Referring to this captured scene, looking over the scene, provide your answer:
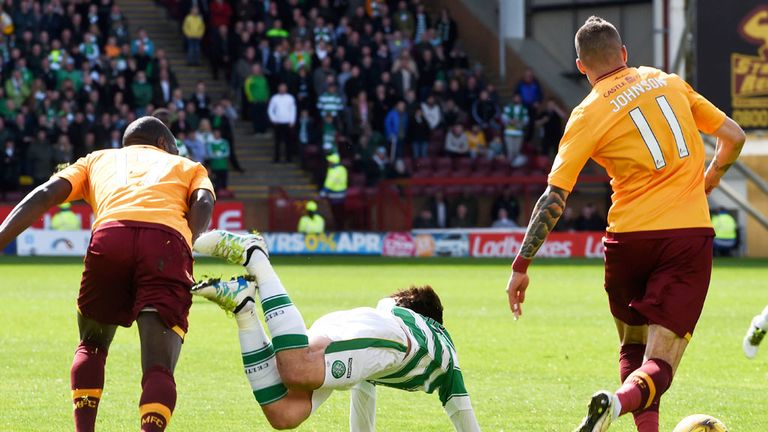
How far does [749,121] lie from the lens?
2522 cm

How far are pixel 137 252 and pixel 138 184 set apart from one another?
419mm

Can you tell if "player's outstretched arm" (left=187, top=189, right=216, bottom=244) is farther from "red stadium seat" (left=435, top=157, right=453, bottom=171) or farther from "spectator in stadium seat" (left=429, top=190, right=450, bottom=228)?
"red stadium seat" (left=435, top=157, right=453, bottom=171)

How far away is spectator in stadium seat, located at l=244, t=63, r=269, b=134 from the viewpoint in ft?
97.8

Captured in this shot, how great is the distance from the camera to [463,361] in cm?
1131

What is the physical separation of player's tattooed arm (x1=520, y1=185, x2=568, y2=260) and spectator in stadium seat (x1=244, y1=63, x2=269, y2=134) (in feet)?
77.3

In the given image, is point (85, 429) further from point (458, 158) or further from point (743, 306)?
point (458, 158)

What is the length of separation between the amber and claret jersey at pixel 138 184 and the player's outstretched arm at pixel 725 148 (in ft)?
9.00

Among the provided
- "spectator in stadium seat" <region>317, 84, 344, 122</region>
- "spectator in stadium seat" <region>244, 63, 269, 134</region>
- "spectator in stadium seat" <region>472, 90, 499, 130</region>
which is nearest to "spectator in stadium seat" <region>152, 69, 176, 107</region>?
"spectator in stadium seat" <region>244, 63, 269, 134</region>

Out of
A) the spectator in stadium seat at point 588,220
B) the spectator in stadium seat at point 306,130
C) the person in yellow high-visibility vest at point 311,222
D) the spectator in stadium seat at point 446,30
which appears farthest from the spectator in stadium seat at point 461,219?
the spectator in stadium seat at point 446,30

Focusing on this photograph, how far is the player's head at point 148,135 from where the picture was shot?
22.7 feet

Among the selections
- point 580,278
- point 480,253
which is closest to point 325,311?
point 580,278

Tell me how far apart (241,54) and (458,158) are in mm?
5960

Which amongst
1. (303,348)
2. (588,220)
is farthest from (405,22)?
(303,348)

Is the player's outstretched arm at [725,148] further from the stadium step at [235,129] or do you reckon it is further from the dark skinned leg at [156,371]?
the stadium step at [235,129]
